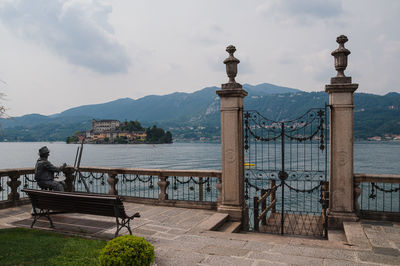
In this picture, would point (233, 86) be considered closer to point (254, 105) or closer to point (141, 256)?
point (141, 256)

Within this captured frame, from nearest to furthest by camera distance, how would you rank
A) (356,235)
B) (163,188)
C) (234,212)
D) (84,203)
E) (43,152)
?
1. (84,203)
2. (356,235)
3. (234,212)
4. (43,152)
5. (163,188)

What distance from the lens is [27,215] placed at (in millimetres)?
8297

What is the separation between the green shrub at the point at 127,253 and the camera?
395cm

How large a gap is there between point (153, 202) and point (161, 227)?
2519 millimetres

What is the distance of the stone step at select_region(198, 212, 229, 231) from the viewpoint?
6.94 m

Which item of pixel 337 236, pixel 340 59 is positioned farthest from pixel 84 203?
pixel 340 59

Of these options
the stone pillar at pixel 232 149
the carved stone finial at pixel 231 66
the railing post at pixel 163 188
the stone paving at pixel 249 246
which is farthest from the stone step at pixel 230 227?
the carved stone finial at pixel 231 66

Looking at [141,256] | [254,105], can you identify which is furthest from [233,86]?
[254,105]

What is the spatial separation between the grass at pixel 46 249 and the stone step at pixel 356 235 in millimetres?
4700

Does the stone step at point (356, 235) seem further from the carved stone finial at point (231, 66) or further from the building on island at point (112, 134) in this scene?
the building on island at point (112, 134)

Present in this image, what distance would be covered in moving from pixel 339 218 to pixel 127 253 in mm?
5475

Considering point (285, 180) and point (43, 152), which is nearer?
point (43, 152)

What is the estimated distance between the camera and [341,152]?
7.36 meters

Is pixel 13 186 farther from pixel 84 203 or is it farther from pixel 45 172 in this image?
pixel 84 203
